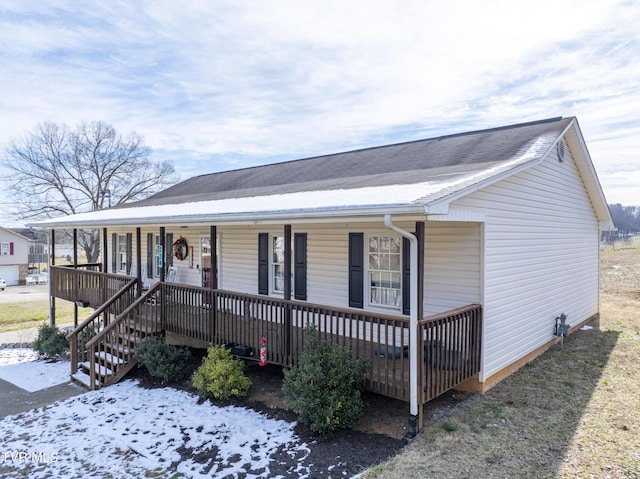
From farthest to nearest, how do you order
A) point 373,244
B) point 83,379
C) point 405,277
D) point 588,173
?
point 588,173, point 83,379, point 373,244, point 405,277

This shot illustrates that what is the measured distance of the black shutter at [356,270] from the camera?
7836mm

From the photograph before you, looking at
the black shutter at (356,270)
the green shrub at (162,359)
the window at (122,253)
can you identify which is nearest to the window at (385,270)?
the black shutter at (356,270)

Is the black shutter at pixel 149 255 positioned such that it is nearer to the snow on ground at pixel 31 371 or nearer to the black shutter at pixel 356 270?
the snow on ground at pixel 31 371

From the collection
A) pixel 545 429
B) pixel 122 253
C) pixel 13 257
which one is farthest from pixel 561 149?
pixel 13 257

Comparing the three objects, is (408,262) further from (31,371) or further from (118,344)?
(31,371)

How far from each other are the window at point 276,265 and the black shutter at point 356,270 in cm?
215

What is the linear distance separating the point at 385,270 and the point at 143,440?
4.73m

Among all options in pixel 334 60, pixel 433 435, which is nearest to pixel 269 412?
pixel 433 435

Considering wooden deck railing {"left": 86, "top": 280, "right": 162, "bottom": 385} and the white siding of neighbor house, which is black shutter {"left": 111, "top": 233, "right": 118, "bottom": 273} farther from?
the white siding of neighbor house

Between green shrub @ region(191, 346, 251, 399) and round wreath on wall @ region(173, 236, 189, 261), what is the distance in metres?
5.75

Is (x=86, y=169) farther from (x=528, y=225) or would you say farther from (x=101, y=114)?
(x=528, y=225)

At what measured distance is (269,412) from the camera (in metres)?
6.33

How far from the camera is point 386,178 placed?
8062 millimetres

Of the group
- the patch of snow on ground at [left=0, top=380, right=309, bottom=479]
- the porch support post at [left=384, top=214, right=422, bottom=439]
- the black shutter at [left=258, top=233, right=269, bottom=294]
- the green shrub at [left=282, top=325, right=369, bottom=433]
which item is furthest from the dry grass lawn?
the black shutter at [left=258, top=233, right=269, bottom=294]
